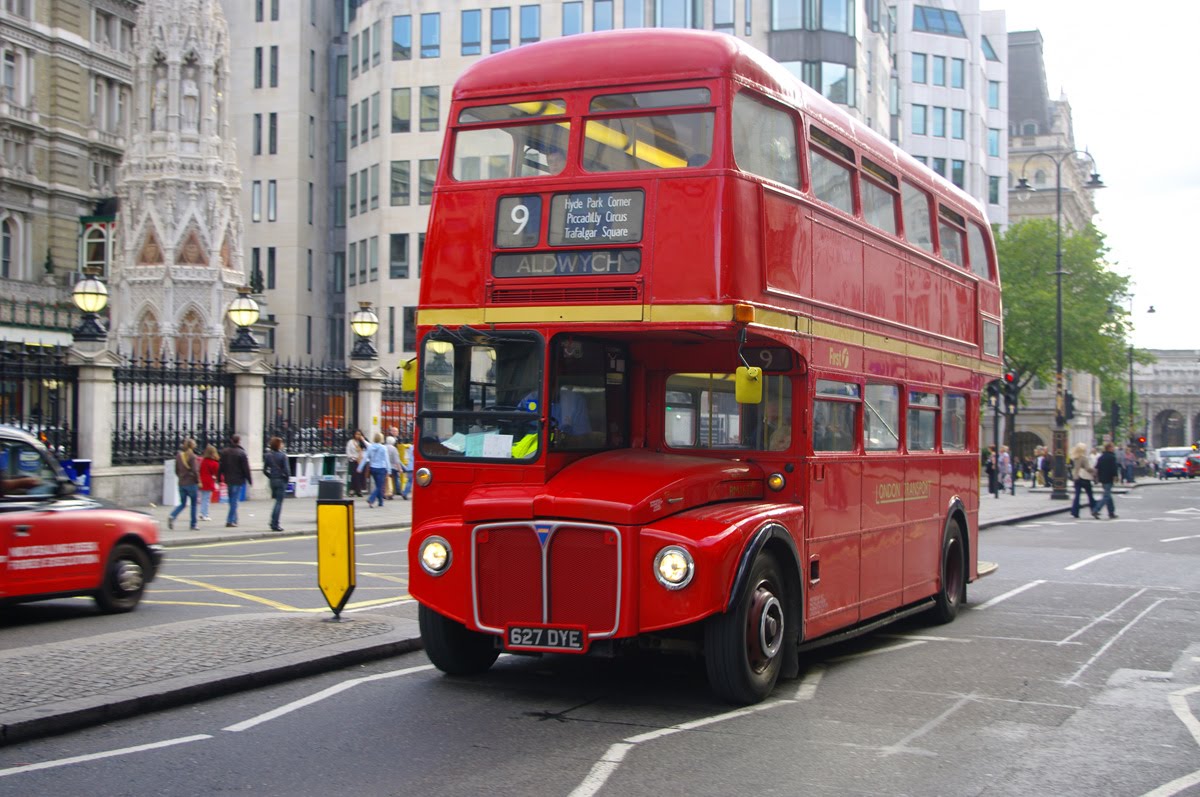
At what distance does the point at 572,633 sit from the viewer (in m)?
8.43

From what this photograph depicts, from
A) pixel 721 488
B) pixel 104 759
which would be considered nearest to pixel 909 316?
pixel 721 488

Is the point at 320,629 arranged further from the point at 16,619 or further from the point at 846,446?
the point at 846,446

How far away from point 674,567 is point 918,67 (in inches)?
3111

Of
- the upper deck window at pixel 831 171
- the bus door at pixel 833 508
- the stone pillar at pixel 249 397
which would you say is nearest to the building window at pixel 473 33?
the stone pillar at pixel 249 397

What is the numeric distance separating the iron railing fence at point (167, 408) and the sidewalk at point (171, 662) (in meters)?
16.3

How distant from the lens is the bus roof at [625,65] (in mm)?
9164

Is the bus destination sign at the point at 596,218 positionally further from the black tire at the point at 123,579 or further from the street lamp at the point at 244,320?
the street lamp at the point at 244,320

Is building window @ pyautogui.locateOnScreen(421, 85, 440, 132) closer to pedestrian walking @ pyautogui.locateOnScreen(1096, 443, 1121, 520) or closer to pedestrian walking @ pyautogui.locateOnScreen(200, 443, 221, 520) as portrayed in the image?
pedestrian walking @ pyautogui.locateOnScreen(1096, 443, 1121, 520)

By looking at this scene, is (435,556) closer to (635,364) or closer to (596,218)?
(635,364)

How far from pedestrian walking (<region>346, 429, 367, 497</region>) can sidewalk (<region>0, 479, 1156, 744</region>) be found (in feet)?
66.0

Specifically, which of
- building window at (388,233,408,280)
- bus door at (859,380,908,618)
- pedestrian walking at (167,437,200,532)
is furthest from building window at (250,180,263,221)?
bus door at (859,380,908,618)

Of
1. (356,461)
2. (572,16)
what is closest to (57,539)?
(356,461)

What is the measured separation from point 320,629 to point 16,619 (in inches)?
142

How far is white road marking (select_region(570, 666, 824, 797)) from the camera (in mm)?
6754
